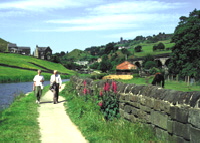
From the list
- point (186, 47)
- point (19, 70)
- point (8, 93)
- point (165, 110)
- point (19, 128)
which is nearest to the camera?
point (165, 110)

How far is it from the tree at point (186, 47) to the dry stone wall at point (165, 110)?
129ft

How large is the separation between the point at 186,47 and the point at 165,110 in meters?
44.1

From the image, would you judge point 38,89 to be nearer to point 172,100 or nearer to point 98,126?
point 98,126

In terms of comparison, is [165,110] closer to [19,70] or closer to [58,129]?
[58,129]

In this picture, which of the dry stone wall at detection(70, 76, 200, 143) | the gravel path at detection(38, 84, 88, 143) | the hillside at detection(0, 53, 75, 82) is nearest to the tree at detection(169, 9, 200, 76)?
the hillside at detection(0, 53, 75, 82)

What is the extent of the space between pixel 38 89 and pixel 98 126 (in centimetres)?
845

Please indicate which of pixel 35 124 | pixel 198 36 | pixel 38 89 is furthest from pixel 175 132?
pixel 198 36

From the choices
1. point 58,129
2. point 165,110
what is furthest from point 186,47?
point 165,110

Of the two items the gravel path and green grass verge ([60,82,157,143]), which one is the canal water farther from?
green grass verge ([60,82,157,143])

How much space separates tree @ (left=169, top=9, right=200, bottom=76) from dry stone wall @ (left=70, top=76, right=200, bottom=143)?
39391mm

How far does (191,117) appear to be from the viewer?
6496 mm

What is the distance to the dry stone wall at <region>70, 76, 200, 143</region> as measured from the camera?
21.4 feet

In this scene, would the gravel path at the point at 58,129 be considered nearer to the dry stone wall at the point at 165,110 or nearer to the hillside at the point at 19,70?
the dry stone wall at the point at 165,110

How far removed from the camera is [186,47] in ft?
164
